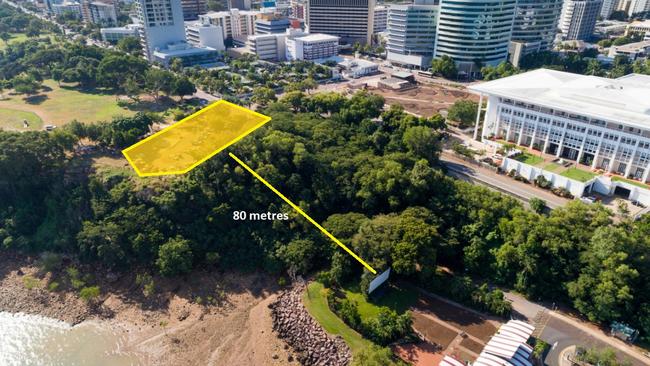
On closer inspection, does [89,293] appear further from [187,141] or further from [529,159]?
[529,159]

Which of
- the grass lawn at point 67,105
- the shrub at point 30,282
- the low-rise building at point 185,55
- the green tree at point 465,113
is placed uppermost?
the low-rise building at point 185,55

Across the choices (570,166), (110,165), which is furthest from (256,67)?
(570,166)

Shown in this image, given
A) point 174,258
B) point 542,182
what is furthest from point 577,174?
point 174,258

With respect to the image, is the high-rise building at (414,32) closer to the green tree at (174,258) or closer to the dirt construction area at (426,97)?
the dirt construction area at (426,97)

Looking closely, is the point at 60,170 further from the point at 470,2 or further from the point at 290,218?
the point at 470,2

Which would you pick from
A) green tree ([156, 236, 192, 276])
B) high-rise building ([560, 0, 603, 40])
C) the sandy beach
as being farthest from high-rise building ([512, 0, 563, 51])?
green tree ([156, 236, 192, 276])

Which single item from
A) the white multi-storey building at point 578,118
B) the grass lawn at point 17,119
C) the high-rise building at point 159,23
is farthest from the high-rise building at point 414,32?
the grass lawn at point 17,119
